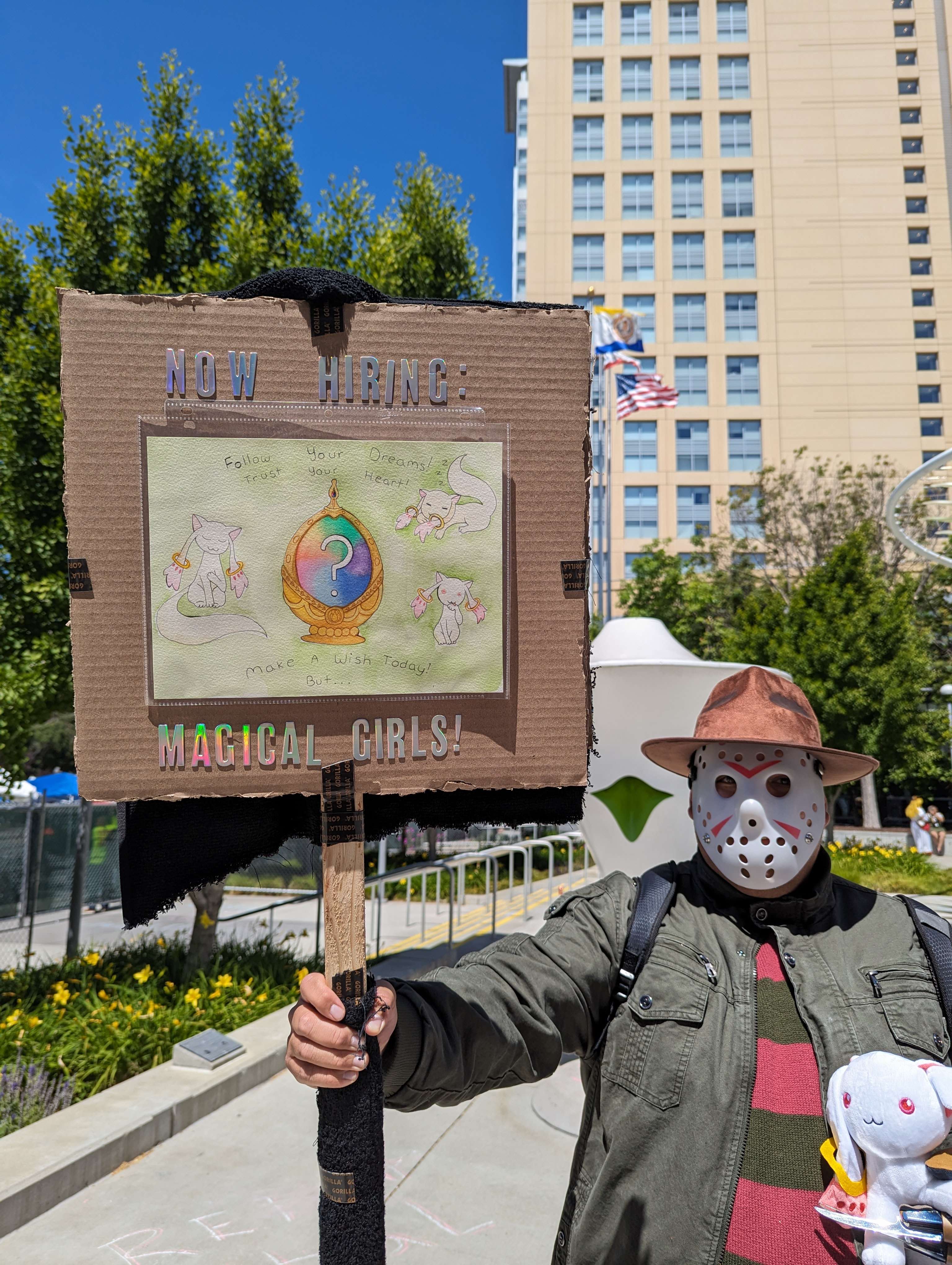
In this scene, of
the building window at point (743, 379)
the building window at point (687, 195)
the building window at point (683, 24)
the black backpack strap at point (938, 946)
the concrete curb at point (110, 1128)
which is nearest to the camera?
the black backpack strap at point (938, 946)

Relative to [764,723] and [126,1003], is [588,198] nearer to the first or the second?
[126,1003]

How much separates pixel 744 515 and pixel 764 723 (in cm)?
3313

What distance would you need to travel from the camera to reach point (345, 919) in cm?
161

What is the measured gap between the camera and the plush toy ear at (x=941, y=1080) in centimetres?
163

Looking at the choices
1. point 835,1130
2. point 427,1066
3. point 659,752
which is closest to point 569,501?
point 659,752

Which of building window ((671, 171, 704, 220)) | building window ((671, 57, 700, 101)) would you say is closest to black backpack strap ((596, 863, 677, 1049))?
building window ((671, 171, 704, 220))

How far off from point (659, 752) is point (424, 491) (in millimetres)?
940

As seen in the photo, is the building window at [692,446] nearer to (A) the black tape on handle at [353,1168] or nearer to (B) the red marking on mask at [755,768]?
(B) the red marking on mask at [755,768]

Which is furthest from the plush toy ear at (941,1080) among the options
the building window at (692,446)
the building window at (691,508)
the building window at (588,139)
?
the building window at (588,139)

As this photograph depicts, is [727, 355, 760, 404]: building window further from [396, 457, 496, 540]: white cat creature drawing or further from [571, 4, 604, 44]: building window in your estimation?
[396, 457, 496, 540]: white cat creature drawing

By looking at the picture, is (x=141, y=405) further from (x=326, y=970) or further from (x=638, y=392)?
(x=638, y=392)

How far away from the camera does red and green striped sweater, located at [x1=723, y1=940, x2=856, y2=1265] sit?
5.57 feet

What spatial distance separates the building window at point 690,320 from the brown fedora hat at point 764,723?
46031mm

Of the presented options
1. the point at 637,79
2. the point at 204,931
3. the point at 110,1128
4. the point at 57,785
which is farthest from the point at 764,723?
the point at 637,79
